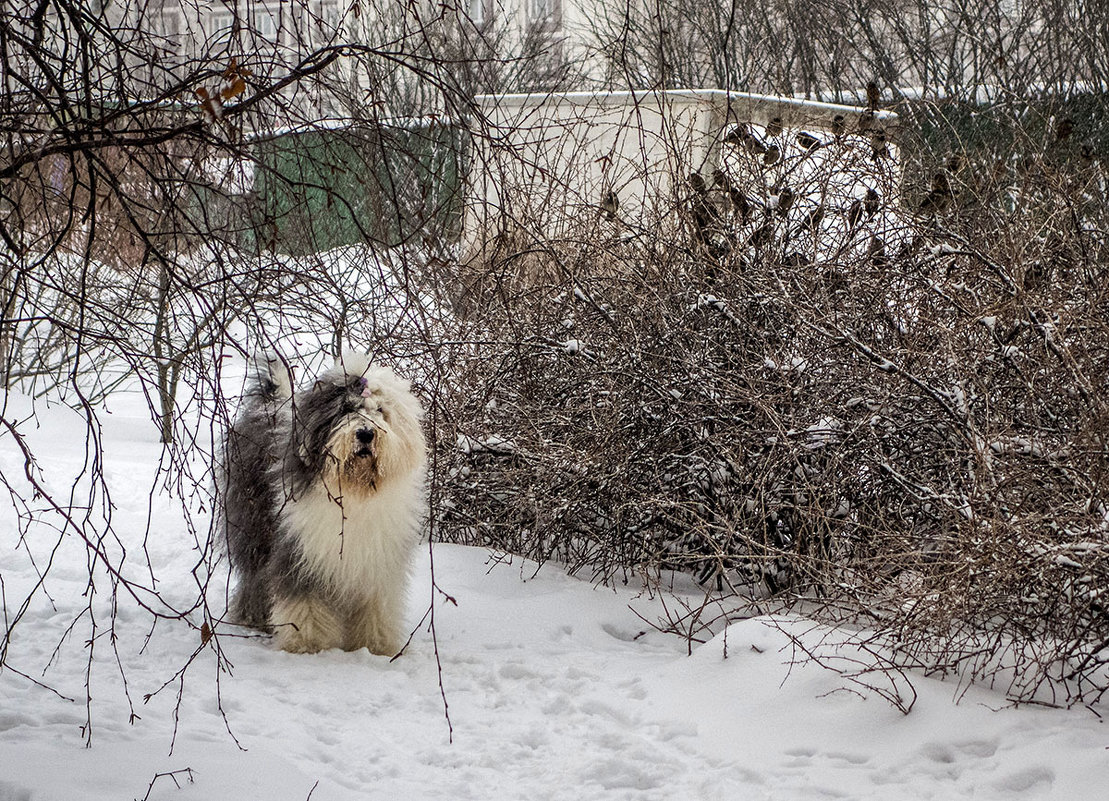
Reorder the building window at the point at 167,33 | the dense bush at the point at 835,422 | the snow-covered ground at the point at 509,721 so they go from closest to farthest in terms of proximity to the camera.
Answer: the building window at the point at 167,33 < the snow-covered ground at the point at 509,721 < the dense bush at the point at 835,422

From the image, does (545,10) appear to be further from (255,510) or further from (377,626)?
(377,626)

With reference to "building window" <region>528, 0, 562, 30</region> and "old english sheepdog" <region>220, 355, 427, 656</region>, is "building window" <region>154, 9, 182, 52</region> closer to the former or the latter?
"old english sheepdog" <region>220, 355, 427, 656</region>

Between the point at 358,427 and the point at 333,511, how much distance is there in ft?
1.55

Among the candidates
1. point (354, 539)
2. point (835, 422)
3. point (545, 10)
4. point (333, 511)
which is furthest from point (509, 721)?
Result: point (545, 10)

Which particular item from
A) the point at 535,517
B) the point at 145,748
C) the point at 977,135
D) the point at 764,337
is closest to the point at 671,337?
the point at 764,337

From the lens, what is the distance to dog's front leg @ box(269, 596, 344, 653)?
550cm

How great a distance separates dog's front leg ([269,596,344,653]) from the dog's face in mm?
584

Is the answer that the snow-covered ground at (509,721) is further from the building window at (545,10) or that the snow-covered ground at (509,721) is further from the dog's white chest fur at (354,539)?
the building window at (545,10)

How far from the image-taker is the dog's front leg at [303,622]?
5.50m

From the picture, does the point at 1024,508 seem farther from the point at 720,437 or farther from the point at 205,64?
the point at 205,64

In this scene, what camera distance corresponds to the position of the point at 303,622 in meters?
5.51

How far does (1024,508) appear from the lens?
172 inches

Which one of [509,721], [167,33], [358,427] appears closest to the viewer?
[167,33]

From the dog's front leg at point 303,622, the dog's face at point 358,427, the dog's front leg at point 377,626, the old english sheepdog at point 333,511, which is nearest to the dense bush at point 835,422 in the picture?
the dog's face at point 358,427
